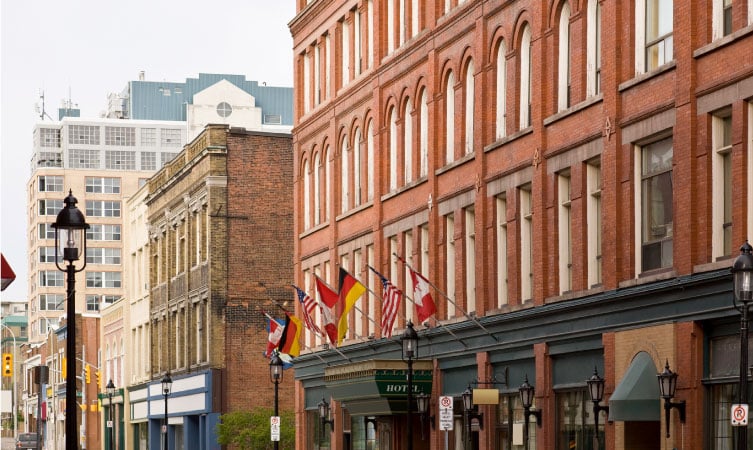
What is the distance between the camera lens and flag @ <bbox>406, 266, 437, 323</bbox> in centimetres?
3897

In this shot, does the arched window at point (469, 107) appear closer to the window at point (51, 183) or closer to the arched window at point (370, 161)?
the arched window at point (370, 161)

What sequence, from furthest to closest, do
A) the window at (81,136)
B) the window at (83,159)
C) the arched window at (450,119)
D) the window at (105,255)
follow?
the window at (81,136), the window at (83,159), the window at (105,255), the arched window at (450,119)

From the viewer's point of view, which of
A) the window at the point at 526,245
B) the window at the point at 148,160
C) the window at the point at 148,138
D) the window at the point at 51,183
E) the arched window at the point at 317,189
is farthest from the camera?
the window at the point at 148,138

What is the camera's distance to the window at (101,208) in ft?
595

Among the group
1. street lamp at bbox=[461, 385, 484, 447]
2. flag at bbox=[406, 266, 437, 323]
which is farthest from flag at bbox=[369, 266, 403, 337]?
street lamp at bbox=[461, 385, 484, 447]

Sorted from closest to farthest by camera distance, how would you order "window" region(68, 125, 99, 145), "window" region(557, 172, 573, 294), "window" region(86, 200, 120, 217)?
"window" region(557, 172, 573, 294) < "window" region(86, 200, 120, 217) < "window" region(68, 125, 99, 145)

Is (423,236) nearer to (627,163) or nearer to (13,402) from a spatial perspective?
(627,163)

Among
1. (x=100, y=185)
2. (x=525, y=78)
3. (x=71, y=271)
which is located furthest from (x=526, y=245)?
(x=100, y=185)

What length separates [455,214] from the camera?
1686 inches

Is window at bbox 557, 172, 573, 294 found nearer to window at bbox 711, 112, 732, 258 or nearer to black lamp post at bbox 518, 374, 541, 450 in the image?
black lamp post at bbox 518, 374, 541, 450

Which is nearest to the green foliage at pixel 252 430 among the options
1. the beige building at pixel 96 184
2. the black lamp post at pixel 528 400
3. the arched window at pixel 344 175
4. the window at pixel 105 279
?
the arched window at pixel 344 175

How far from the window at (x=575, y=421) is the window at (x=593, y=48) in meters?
6.49

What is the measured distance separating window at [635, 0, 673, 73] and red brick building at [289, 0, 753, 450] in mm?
49

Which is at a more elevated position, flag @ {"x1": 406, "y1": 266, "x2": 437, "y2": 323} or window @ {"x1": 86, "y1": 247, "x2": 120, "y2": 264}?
window @ {"x1": 86, "y1": 247, "x2": 120, "y2": 264}
